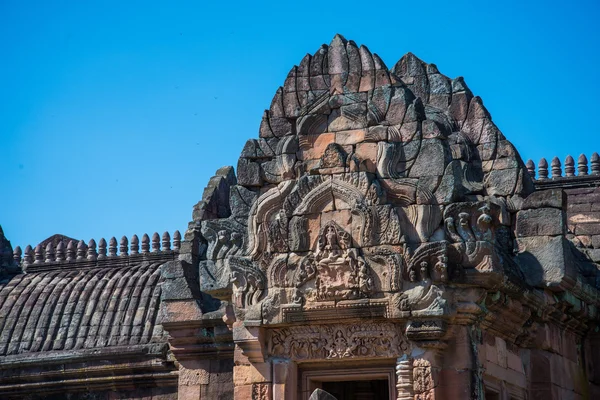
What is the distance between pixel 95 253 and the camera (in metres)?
25.2

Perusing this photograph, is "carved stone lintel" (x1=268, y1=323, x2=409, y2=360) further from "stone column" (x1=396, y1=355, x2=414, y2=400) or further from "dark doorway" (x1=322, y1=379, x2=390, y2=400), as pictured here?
"dark doorway" (x1=322, y1=379, x2=390, y2=400)

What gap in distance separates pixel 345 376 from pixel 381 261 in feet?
5.05

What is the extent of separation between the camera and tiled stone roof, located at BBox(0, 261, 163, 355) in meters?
22.0

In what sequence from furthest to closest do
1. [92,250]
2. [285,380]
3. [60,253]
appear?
[60,253] → [92,250] → [285,380]

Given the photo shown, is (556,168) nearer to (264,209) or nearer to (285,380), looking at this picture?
(264,209)

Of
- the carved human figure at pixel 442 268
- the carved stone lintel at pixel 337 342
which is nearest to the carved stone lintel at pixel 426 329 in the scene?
the carved stone lintel at pixel 337 342

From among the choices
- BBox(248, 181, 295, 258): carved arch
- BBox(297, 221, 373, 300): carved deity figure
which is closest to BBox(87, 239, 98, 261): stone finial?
BBox(248, 181, 295, 258): carved arch

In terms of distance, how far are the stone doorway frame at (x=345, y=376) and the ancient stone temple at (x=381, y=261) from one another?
0.06 feet

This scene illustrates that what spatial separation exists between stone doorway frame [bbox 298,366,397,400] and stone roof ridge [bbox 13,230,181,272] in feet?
28.2

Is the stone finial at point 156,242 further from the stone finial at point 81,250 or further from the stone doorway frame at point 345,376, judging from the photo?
the stone doorway frame at point 345,376

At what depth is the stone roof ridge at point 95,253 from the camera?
2455cm

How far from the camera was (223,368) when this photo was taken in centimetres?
1844

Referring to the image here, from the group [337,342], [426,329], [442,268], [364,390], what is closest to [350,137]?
[442,268]

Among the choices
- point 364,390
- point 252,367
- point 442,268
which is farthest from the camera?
point 364,390
